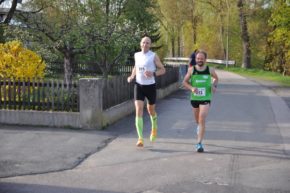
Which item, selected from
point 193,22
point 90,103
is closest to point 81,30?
point 90,103

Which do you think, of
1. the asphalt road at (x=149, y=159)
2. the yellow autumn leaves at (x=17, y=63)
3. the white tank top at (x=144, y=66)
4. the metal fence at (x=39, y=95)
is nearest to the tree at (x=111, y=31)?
the yellow autumn leaves at (x=17, y=63)

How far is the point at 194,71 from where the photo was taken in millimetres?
7684

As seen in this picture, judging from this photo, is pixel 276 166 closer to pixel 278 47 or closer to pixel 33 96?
pixel 33 96

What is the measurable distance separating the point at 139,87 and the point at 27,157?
2.14 m

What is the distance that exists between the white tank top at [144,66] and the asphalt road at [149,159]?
43.5 inches

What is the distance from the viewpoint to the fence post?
9531mm

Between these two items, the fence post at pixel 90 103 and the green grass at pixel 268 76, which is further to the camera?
the green grass at pixel 268 76

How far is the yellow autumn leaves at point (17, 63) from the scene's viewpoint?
37.1ft

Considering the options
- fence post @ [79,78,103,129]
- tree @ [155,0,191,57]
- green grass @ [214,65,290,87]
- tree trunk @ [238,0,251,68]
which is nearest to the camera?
fence post @ [79,78,103,129]

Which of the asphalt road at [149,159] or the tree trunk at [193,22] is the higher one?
the tree trunk at [193,22]

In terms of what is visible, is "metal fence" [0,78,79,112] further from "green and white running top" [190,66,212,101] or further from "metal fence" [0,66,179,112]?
"green and white running top" [190,66,212,101]

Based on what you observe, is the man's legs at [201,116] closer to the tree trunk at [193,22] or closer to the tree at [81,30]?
the tree at [81,30]

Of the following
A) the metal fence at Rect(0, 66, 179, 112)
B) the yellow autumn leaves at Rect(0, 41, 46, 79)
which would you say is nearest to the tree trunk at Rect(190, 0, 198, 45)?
the yellow autumn leaves at Rect(0, 41, 46, 79)

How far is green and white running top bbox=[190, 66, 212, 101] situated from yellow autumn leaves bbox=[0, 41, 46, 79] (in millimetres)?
5006
